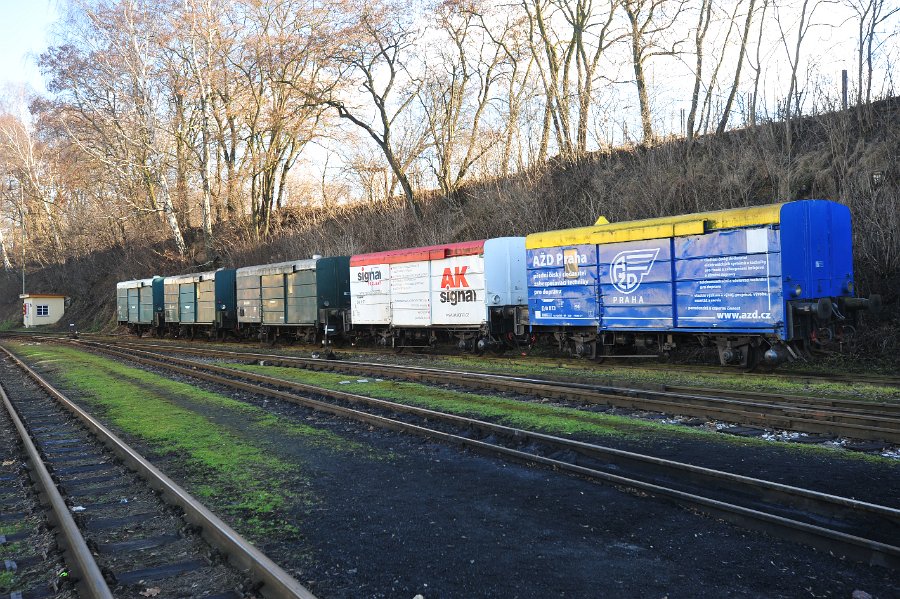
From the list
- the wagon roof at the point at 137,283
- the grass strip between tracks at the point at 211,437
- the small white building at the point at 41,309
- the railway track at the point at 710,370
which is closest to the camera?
the grass strip between tracks at the point at 211,437

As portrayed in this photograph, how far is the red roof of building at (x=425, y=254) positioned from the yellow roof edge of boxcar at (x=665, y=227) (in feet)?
6.40

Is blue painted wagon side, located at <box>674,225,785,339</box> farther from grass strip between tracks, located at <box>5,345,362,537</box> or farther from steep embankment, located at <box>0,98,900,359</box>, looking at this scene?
grass strip between tracks, located at <box>5,345,362,537</box>

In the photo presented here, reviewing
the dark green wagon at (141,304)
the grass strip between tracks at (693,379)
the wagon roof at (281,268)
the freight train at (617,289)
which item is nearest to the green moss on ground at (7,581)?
the grass strip between tracks at (693,379)

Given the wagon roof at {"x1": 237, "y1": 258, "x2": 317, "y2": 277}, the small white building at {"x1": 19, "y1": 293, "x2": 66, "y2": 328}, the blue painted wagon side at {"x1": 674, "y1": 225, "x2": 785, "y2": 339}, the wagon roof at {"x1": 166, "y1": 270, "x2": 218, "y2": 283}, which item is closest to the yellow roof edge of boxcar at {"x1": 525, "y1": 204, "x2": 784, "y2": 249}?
the blue painted wagon side at {"x1": 674, "y1": 225, "x2": 785, "y2": 339}

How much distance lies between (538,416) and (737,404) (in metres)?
2.79

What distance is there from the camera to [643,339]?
14984 millimetres

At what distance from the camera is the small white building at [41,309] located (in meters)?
56.0

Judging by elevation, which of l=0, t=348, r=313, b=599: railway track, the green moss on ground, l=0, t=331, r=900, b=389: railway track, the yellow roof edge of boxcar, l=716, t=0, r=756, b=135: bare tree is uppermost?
l=716, t=0, r=756, b=135: bare tree

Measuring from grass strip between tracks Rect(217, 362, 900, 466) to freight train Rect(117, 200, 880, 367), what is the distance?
4.53m

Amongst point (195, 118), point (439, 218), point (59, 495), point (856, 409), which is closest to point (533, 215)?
point (439, 218)

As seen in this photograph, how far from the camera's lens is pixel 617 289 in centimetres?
1495

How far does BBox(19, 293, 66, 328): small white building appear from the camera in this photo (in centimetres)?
5597

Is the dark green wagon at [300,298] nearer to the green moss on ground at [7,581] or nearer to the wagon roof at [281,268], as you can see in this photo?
the wagon roof at [281,268]

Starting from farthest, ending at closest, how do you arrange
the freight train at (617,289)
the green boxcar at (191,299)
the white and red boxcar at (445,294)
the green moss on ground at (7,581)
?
1. the green boxcar at (191,299)
2. the white and red boxcar at (445,294)
3. the freight train at (617,289)
4. the green moss on ground at (7,581)
